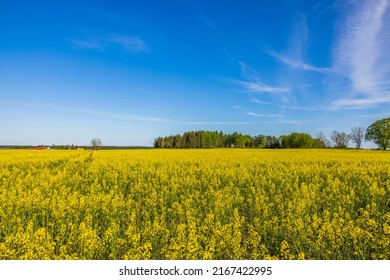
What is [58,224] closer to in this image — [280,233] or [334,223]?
[280,233]

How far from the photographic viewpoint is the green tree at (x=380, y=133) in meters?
75.4

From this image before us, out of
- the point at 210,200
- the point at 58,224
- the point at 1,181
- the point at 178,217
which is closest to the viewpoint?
the point at 58,224

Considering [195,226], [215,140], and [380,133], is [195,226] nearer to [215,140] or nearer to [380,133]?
[380,133]

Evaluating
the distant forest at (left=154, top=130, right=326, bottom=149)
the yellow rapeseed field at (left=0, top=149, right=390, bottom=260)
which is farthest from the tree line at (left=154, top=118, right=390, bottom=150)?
the yellow rapeseed field at (left=0, top=149, right=390, bottom=260)

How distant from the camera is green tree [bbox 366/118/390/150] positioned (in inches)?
2970

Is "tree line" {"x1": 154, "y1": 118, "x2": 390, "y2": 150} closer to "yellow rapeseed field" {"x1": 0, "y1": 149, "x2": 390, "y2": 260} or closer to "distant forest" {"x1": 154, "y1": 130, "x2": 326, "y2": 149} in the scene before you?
"distant forest" {"x1": 154, "y1": 130, "x2": 326, "y2": 149}

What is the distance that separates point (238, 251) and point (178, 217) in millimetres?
3523

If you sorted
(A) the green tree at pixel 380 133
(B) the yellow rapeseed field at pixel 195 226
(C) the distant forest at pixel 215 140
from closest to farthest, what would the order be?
(B) the yellow rapeseed field at pixel 195 226 → (A) the green tree at pixel 380 133 → (C) the distant forest at pixel 215 140

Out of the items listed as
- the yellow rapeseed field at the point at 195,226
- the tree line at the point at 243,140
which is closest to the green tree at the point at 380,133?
the tree line at the point at 243,140

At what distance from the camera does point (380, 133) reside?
77125 mm

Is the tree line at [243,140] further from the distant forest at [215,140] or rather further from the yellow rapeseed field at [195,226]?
the yellow rapeseed field at [195,226]
